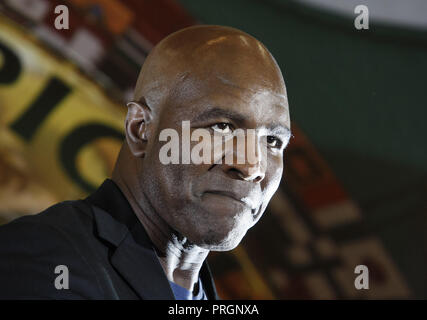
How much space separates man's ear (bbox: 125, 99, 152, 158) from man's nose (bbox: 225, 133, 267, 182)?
212 millimetres

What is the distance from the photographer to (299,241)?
3.02 meters

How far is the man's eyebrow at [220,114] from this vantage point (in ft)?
3.75

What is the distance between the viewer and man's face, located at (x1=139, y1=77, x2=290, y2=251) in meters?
1.14

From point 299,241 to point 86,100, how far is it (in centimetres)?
125

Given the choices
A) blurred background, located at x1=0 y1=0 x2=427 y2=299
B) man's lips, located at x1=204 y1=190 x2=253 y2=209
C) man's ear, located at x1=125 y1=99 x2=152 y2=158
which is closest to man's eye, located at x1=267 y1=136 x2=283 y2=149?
man's lips, located at x1=204 y1=190 x2=253 y2=209

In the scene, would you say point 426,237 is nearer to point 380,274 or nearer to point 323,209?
point 380,274

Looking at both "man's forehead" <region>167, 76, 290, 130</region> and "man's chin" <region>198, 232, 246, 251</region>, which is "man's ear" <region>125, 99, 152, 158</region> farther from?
"man's chin" <region>198, 232, 246, 251</region>

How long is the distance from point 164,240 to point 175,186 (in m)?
0.14

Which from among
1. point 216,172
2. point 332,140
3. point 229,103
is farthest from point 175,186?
point 332,140

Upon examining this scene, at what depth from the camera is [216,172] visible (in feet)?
3.74

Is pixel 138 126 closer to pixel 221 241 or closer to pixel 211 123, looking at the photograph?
→ pixel 211 123

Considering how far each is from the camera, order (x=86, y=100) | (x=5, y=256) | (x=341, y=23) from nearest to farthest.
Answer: (x=5, y=256)
(x=86, y=100)
(x=341, y=23)

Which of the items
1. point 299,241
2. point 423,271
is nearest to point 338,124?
point 299,241

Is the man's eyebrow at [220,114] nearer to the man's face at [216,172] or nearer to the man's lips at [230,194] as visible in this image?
the man's face at [216,172]
